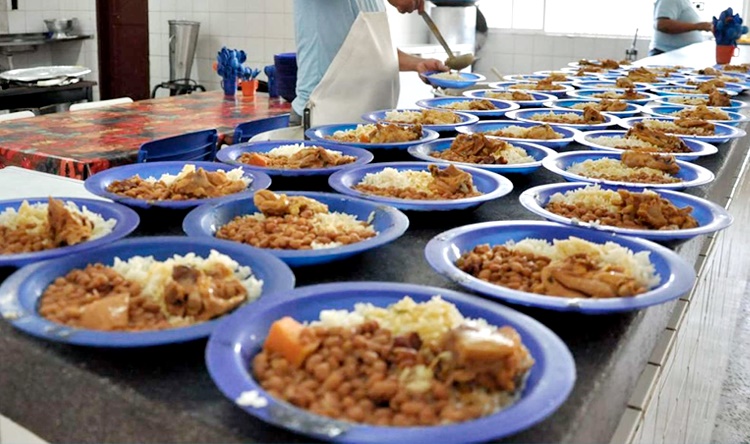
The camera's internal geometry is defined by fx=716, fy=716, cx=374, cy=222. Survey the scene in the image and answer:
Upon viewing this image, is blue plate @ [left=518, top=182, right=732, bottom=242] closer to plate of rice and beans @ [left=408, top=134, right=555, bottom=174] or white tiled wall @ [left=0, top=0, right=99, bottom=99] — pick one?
plate of rice and beans @ [left=408, top=134, right=555, bottom=174]

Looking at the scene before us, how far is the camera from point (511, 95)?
3484 mm

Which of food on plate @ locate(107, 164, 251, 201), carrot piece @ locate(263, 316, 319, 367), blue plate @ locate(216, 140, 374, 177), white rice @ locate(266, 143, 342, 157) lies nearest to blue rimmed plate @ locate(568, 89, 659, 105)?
blue plate @ locate(216, 140, 374, 177)

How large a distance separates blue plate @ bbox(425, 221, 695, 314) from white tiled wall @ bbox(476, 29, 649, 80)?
677cm

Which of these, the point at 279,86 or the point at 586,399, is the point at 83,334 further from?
the point at 279,86

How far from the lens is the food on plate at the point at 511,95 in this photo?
3441 millimetres

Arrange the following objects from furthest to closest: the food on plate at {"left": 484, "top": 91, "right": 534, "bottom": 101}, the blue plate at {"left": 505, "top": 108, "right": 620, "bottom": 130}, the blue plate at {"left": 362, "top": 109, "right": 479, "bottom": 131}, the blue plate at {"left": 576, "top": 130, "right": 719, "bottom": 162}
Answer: the food on plate at {"left": 484, "top": 91, "right": 534, "bottom": 101} < the blue plate at {"left": 505, "top": 108, "right": 620, "bottom": 130} < the blue plate at {"left": 362, "top": 109, "right": 479, "bottom": 131} < the blue plate at {"left": 576, "top": 130, "right": 719, "bottom": 162}

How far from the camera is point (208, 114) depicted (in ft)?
13.2

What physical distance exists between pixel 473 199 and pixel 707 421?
159cm

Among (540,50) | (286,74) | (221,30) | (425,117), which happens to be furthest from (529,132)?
(540,50)

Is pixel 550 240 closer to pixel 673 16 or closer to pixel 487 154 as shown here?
pixel 487 154

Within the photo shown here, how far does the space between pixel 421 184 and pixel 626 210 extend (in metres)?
0.50

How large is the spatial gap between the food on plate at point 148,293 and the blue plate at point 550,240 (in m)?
0.34

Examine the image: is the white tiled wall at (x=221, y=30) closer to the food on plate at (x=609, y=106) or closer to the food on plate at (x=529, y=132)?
the food on plate at (x=609, y=106)

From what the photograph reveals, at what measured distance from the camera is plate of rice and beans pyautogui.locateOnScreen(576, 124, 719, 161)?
2326 millimetres
